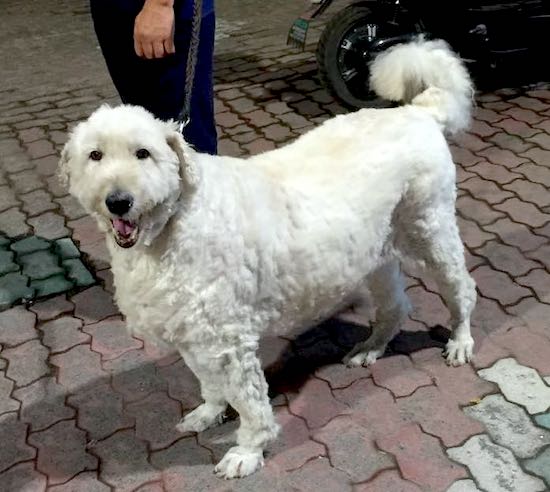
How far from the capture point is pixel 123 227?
209cm

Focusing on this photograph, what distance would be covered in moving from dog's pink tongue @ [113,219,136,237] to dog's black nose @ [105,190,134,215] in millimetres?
58

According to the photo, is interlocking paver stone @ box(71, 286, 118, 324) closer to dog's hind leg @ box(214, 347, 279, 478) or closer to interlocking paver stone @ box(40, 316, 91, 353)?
interlocking paver stone @ box(40, 316, 91, 353)

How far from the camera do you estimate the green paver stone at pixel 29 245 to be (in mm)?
4281

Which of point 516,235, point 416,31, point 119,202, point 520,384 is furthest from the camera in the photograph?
point 416,31

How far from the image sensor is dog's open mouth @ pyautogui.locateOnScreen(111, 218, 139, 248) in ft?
6.84

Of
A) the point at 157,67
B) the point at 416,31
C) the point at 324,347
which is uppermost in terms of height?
the point at 157,67

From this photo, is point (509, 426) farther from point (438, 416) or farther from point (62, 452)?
point (62, 452)

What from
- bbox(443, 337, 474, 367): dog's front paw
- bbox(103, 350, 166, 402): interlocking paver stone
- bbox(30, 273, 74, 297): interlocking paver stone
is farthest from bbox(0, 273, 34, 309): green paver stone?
bbox(443, 337, 474, 367): dog's front paw

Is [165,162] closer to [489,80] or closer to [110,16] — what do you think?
[110,16]

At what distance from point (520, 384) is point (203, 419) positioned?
1.40 meters

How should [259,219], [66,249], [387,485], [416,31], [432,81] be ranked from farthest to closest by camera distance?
1. [416,31]
2. [66,249]
3. [432,81]
4. [387,485]
5. [259,219]

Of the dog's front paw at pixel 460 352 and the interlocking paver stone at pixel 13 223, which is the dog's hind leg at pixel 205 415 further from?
the interlocking paver stone at pixel 13 223

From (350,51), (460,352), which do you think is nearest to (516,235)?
(460,352)

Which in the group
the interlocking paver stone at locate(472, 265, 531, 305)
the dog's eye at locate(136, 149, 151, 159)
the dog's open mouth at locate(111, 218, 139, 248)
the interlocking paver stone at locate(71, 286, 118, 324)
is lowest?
the interlocking paver stone at locate(472, 265, 531, 305)
